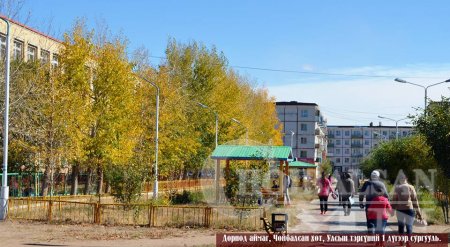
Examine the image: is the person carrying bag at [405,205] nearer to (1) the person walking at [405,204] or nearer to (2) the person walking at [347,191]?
(1) the person walking at [405,204]

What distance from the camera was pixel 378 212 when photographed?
13219mm

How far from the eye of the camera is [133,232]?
17.3 m

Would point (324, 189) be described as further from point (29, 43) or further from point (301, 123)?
point (301, 123)

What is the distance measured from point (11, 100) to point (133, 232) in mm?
13305

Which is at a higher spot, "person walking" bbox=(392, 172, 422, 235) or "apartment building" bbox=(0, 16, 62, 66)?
"apartment building" bbox=(0, 16, 62, 66)

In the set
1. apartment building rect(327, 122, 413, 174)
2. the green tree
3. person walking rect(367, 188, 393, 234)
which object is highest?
apartment building rect(327, 122, 413, 174)

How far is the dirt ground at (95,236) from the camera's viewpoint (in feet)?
49.2

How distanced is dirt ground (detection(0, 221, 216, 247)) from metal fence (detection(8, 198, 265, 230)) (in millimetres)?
674

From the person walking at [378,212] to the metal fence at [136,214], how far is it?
5371mm

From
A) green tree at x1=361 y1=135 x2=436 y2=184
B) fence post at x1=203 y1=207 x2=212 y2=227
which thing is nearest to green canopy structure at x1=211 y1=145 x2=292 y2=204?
green tree at x1=361 y1=135 x2=436 y2=184

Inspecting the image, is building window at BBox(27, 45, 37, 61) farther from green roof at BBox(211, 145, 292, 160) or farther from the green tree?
the green tree

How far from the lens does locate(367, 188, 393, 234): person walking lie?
13.2m

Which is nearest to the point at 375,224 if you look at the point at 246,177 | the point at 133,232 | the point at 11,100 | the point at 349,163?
the point at 133,232

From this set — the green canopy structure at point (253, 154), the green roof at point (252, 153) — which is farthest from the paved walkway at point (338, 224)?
the green roof at point (252, 153)
